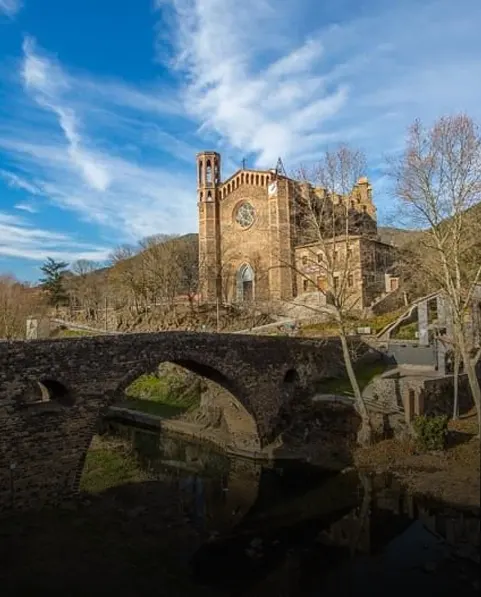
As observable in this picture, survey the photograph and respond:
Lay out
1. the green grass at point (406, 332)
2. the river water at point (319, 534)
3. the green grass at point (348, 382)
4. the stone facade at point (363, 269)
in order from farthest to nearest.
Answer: the stone facade at point (363, 269) < the green grass at point (406, 332) < the green grass at point (348, 382) < the river water at point (319, 534)

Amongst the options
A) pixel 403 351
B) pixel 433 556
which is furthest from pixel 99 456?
pixel 403 351

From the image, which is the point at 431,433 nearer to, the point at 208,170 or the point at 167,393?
the point at 167,393

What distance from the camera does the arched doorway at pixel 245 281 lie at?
46.8m

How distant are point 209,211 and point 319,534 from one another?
38.1m

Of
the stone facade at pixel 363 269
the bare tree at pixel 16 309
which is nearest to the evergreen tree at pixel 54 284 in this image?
the bare tree at pixel 16 309

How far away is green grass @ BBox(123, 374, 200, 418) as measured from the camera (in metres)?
28.2

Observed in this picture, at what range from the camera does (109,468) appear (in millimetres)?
19609

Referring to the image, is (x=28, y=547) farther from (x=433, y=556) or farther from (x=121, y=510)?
(x=433, y=556)

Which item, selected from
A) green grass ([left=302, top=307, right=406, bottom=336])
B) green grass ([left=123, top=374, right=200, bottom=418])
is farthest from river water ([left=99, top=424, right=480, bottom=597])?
green grass ([left=302, top=307, right=406, bottom=336])

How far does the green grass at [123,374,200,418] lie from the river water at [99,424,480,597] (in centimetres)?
816

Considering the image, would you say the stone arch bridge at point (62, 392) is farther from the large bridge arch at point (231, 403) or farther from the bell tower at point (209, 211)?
the bell tower at point (209, 211)

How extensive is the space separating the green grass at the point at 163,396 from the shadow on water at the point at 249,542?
31.6ft

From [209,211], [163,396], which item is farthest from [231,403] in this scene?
[209,211]

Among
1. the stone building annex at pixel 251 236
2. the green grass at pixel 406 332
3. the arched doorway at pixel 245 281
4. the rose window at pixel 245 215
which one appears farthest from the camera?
the rose window at pixel 245 215
